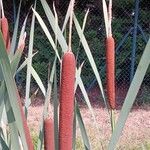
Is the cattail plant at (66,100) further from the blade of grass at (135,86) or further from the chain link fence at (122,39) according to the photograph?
the chain link fence at (122,39)

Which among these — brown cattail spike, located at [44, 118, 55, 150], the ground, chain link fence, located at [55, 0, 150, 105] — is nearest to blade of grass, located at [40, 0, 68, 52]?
brown cattail spike, located at [44, 118, 55, 150]

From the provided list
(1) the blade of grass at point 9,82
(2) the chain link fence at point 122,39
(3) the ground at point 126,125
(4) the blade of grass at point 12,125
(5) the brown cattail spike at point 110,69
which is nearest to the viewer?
(1) the blade of grass at point 9,82

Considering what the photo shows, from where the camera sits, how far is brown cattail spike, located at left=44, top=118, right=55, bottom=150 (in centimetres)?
102

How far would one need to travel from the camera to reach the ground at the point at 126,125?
5.63 m

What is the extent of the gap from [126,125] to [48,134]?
5.91 m

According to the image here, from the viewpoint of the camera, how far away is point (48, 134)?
1.03 metres

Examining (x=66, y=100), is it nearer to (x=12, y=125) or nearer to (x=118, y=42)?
(x=12, y=125)

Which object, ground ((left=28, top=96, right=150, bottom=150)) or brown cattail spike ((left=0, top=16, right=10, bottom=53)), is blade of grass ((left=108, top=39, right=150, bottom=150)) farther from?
ground ((left=28, top=96, right=150, bottom=150))

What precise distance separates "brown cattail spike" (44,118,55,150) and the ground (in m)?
4.08

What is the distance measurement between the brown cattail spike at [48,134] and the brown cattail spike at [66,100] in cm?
13

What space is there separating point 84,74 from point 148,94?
3.66ft

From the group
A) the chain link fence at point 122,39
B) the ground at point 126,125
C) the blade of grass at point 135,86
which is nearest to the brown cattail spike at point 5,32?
the blade of grass at point 135,86

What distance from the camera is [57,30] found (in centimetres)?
107

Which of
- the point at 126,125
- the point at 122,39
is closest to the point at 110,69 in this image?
the point at 126,125
